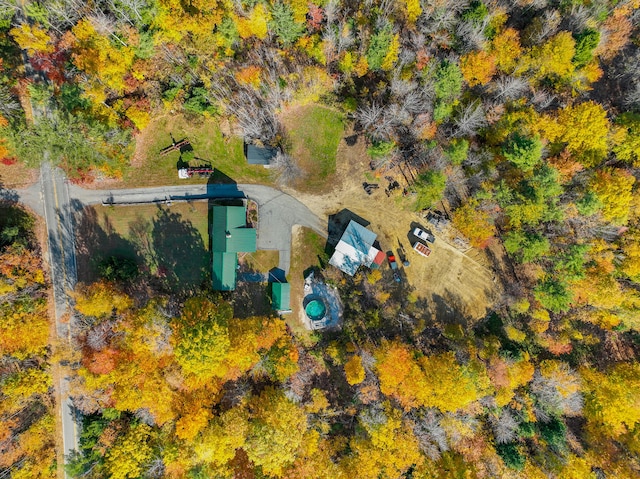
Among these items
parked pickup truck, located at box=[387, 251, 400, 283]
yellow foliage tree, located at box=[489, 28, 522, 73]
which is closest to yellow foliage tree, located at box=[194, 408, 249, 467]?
parked pickup truck, located at box=[387, 251, 400, 283]

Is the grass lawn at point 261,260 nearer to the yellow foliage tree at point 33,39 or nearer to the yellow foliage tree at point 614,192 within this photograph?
the yellow foliage tree at point 33,39

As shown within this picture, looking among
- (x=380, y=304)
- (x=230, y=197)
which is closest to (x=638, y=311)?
(x=380, y=304)

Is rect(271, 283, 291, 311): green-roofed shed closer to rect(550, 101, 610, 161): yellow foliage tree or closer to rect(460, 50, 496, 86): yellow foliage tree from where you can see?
rect(460, 50, 496, 86): yellow foliage tree

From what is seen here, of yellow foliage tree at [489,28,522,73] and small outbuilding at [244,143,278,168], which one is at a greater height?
yellow foliage tree at [489,28,522,73]

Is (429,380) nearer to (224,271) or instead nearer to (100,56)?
(224,271)

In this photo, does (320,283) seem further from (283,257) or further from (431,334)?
(431,334)

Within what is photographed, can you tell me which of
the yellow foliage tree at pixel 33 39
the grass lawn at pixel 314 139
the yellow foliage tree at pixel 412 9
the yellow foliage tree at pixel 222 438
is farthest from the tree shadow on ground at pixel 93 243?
the yellow foliage tree at pixel 412 9
